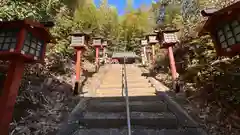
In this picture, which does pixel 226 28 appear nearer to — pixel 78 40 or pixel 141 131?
pixel 141 131

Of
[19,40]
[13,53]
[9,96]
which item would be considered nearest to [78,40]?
[19,40]

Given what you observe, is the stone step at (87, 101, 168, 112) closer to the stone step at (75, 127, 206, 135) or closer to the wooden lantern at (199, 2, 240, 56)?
the stone step at (75, 127, 206, 135)

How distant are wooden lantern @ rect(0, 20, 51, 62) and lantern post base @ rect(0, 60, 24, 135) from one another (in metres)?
0.15

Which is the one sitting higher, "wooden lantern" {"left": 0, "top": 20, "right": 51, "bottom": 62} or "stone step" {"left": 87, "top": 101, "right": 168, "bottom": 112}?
"wooden lantern" {"left": 0, "top": 20, "right": 51, "bottom": 62}

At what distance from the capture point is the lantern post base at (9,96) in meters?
2.39

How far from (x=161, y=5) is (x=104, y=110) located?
481 inches

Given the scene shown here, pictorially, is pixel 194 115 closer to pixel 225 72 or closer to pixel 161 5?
pixel 225 72

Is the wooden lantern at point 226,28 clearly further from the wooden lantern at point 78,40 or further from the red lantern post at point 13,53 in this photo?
the wooden lantern at point 78,40

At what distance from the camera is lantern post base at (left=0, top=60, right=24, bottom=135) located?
239 cm

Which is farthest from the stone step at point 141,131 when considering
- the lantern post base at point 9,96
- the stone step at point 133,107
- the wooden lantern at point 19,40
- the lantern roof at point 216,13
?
the lantern roof at point 216,13

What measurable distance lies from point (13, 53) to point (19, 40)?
0.65ft

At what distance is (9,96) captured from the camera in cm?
247

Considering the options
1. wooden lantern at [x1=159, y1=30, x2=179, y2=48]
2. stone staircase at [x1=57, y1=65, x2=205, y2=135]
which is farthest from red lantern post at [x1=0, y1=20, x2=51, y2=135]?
wooden lantern at [x1=159, y1=30, x2=179, y2=48]

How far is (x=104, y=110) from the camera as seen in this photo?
3678mm
